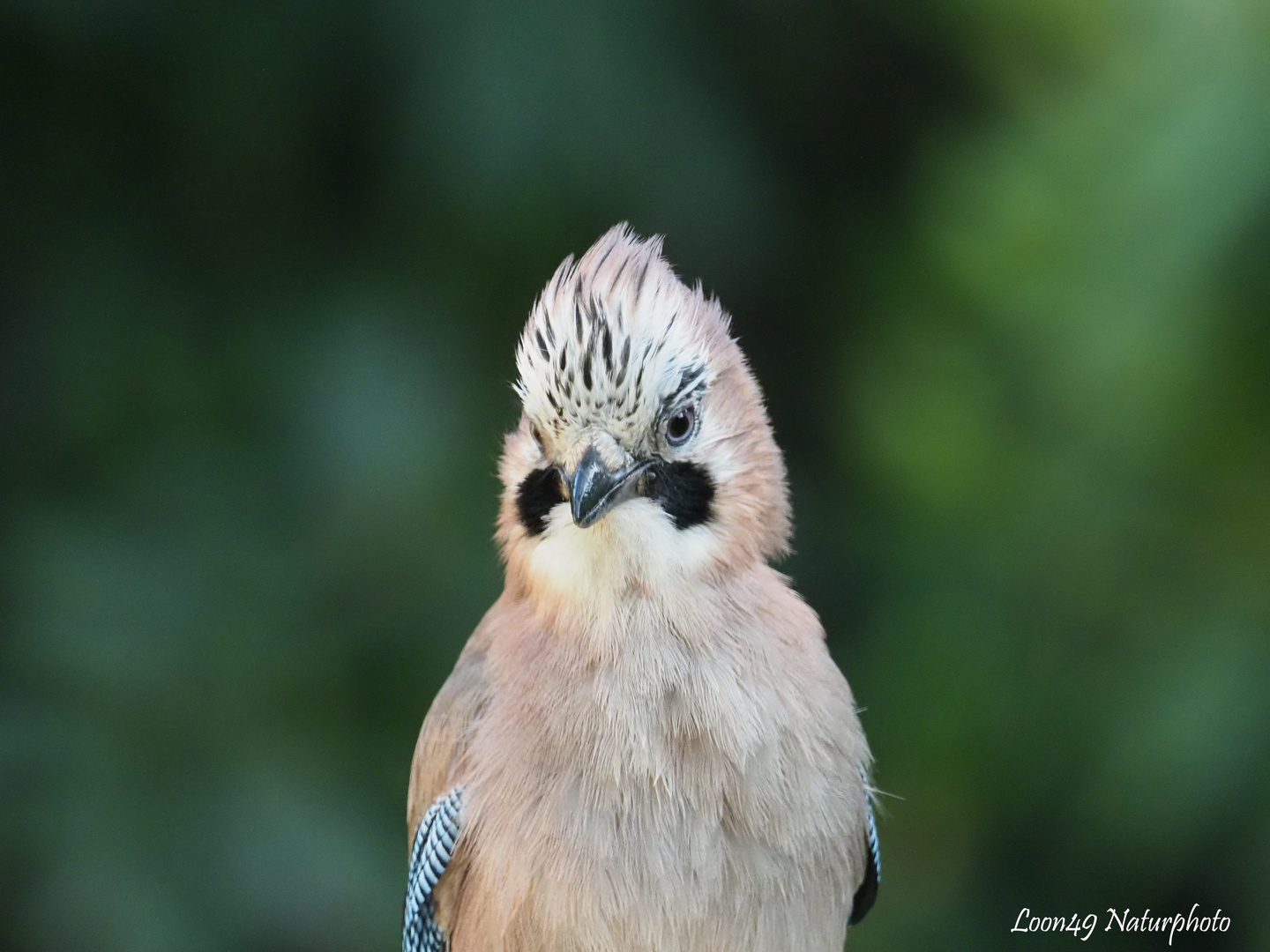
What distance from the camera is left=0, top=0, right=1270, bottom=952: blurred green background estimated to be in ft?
9.07

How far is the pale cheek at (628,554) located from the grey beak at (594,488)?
0.05 m

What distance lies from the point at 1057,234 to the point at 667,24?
0.91 meters

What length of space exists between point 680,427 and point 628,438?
0.30ft

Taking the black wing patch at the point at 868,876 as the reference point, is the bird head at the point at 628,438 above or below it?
above

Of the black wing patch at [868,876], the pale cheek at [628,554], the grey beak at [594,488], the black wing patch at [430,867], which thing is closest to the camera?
the grey beak at [594,488]

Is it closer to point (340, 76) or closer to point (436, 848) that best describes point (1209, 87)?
point (340, 76)

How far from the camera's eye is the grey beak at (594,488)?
178cm

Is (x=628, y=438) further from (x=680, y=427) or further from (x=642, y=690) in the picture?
(x=642, y=690)

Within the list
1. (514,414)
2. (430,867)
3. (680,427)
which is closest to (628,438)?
(680,427)

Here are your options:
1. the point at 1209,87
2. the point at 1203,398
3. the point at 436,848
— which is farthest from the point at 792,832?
the point at 1209,87

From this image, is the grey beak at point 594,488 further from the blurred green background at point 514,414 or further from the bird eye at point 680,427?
the blurred green background at point 514,414

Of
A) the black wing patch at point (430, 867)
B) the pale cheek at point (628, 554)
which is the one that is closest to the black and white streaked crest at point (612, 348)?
the pale cheek at point (628, 554)

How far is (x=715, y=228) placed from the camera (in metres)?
3.17

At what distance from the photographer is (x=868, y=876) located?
2.24 meters
